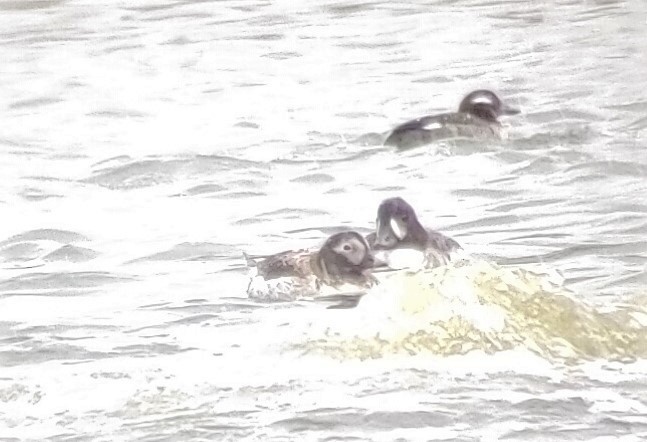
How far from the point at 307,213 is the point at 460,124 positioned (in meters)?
0.33

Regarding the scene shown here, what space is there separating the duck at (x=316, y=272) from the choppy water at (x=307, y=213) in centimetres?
3

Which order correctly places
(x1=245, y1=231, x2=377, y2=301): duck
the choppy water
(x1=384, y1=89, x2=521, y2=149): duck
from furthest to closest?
(x1=384, y1=89, x2=521, y2=149): duck, (x1=245, y1=231, x2=377, y2=301): duck, the choppy water

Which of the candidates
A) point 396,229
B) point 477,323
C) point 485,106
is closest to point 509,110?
point 485,106

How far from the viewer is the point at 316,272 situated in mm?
1933

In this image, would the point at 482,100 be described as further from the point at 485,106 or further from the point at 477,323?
the point at 477,323

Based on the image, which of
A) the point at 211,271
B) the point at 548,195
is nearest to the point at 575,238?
the point at 548,195

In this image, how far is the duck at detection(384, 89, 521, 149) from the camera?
6.88 ft

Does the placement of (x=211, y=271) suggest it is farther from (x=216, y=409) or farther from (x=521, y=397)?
(x=521, y=397)

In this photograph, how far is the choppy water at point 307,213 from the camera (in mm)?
1800

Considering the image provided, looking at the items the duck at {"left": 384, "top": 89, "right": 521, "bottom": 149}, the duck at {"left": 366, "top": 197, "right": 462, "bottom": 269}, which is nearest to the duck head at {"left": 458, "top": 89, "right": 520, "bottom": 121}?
the duck at {"left": 384, "top": 89, "right": 521, "bottom": 149}

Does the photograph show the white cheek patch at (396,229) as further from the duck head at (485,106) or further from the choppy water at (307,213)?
the duck head at (485,106)

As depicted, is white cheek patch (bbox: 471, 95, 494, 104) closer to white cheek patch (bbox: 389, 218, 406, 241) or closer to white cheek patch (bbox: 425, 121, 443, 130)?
white cheek patch (bbox: 425, 121, 443, 130)

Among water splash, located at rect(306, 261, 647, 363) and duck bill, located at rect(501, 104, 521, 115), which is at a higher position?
duck bill, located at rect(501, 104, 521, 115)

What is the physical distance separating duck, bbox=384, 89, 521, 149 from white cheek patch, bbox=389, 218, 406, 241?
0.16 meters
